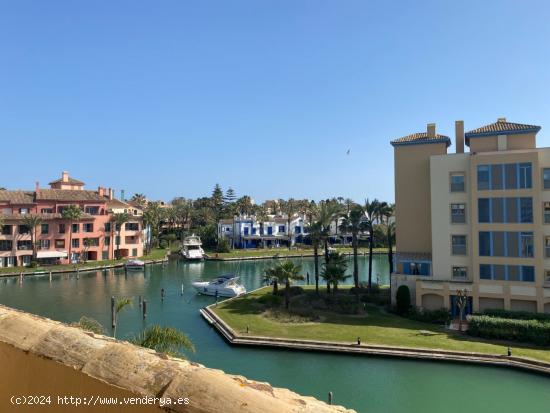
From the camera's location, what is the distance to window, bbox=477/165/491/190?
33938 millimetres

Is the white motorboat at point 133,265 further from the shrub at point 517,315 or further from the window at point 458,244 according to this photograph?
the shrub at point 517,315

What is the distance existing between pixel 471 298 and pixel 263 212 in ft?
272

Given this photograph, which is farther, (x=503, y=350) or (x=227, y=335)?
(x=227, y=335)

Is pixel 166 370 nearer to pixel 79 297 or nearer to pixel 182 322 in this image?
pixel 182 322

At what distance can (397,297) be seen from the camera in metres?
35.9

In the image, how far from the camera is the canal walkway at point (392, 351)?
24109 millimetres

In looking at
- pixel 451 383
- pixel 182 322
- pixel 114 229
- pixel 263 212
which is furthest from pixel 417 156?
pixel 263 212

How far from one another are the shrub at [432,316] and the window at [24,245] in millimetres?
65009

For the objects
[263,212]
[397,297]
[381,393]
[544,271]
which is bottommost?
[381,393]

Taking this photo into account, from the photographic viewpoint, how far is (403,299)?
35.4 m

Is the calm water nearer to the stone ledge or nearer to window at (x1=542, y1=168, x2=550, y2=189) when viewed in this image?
window at (x1=542, y1=168, x2=550, y2=189)

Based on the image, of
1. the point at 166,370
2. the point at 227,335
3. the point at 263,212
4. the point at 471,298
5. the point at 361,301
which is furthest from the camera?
the point at 263,212

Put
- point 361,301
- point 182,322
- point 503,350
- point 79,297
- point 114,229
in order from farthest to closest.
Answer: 1. point 114,229
2. point 79,297
3. point 361,301
4. point 182,322
5. point 503,350

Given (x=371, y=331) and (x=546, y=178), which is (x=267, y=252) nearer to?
(x=371, y=331)
